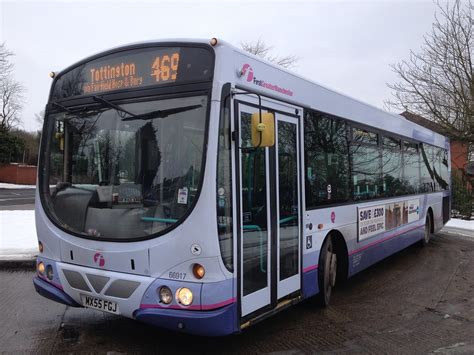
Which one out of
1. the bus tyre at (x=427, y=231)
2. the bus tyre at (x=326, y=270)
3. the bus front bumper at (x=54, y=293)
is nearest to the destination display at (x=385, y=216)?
the bus tyre at (x=326, y=270)

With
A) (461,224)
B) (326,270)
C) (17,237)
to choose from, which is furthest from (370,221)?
(461,224)

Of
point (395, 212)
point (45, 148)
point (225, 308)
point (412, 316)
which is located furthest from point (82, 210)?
point (395, 212)

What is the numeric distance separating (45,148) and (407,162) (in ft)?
23.5

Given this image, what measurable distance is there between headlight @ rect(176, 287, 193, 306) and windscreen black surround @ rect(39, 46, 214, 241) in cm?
54

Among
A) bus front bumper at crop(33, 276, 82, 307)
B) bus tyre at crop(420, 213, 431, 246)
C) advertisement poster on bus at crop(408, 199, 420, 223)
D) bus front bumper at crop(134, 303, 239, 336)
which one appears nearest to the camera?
bus front bumper at crop(134, 303, 239, 336)

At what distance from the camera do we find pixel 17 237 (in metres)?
10.4

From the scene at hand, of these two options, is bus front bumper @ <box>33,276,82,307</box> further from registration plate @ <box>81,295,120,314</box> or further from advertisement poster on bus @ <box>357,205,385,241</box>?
advertisement poster on bus @ <box>357,205,385,241</box>

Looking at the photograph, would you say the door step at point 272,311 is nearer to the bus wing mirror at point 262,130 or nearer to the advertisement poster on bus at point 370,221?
the bus wing mirror at point 262,130

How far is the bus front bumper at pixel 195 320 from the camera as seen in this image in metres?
3.81

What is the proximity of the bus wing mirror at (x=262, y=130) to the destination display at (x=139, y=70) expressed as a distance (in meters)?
0.56

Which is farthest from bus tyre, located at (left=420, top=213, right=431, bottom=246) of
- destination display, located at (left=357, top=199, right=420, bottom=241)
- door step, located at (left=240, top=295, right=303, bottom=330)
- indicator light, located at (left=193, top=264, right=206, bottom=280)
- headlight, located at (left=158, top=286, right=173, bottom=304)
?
headlight, located at (left=158, top=286, right=173, bottom=304)

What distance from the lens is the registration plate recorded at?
417cm

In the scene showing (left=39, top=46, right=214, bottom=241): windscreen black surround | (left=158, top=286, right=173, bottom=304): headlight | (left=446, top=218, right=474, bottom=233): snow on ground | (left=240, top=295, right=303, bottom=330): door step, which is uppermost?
(left=39, top=46, right=214, bottom=241): windscreen black surround

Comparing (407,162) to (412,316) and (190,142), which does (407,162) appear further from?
(190,142)
